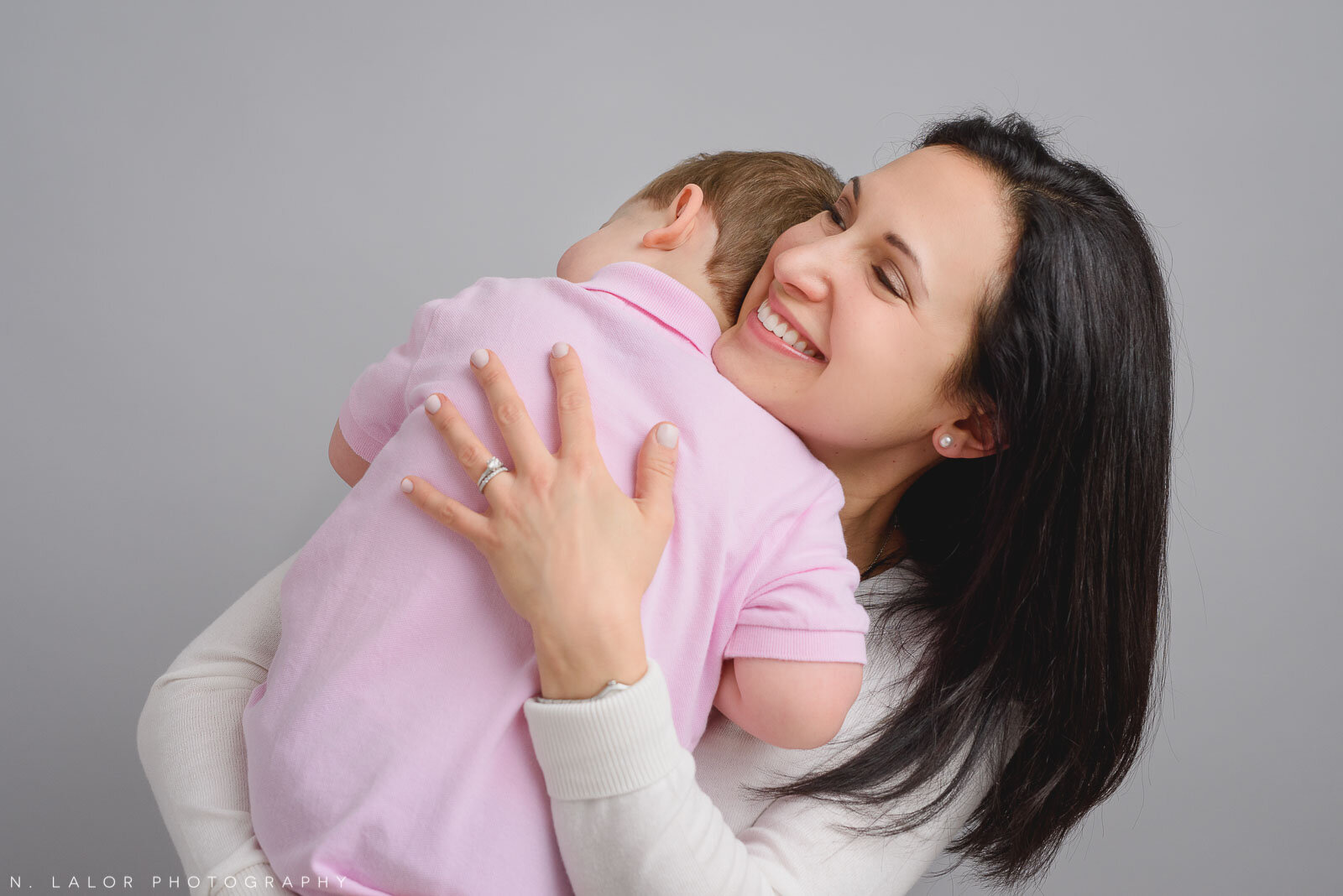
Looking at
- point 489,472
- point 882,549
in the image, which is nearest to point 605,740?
point 489,472

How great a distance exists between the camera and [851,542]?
1.54 metres

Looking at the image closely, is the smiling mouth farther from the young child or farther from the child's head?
the child's head

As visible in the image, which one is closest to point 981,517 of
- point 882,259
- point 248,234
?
point 882,259

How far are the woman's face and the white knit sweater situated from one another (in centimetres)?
37

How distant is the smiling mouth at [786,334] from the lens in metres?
1.23

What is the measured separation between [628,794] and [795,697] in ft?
0.68

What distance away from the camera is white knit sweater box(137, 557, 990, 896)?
1.01 meters

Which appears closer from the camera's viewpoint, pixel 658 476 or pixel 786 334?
pixel 658 476

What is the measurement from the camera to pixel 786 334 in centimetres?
124

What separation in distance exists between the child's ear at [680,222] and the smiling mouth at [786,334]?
0.65 feet

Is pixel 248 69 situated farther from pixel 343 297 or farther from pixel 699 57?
pixel 699 57

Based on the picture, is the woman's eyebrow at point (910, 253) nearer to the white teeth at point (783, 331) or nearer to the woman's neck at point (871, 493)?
the white teeth at point (783, 331)

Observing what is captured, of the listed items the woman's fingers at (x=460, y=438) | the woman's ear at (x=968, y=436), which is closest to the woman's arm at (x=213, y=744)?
the woman's fingers at (x=460, y=438)

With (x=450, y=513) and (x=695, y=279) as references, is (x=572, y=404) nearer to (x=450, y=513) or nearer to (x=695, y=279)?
(x=450, y=513)
